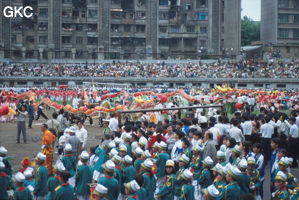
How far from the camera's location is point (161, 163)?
45.2 ft

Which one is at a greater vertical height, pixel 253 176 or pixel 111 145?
pixel 111 145

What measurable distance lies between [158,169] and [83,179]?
229cm

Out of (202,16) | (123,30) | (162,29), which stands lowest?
(123,30)

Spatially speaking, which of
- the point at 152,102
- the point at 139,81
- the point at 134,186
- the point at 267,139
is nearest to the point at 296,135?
the point at 267,139

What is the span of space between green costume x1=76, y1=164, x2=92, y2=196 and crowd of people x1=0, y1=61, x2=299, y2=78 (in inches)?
2446

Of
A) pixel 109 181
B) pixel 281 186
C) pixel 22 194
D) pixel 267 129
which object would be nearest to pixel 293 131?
pixel 267 129

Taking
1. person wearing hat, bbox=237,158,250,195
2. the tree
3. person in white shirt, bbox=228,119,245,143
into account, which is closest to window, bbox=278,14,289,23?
the tree

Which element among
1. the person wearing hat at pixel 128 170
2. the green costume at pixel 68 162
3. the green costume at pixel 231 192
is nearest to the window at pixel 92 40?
the green costume at pixel 68 162

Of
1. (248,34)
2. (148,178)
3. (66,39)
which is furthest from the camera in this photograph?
(248,34)

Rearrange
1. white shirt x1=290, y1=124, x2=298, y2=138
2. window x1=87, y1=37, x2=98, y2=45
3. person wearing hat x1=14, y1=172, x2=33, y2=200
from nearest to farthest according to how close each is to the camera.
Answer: person wearing hat x1=14, y1=172, x2=33, y2=200 → white shirt x1=290, y1=124, x2=298, y2=138 → window x1=87, y1=37, x2=98, y2=45

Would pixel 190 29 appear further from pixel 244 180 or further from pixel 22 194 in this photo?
pixel 22 194

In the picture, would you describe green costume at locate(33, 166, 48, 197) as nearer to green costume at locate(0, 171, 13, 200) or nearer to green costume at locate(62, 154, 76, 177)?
green costume at locate(0, 171, 13, 200)

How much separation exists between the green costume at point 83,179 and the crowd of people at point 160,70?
62.1m

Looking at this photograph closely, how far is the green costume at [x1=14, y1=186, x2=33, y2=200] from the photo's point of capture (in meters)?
10.2
